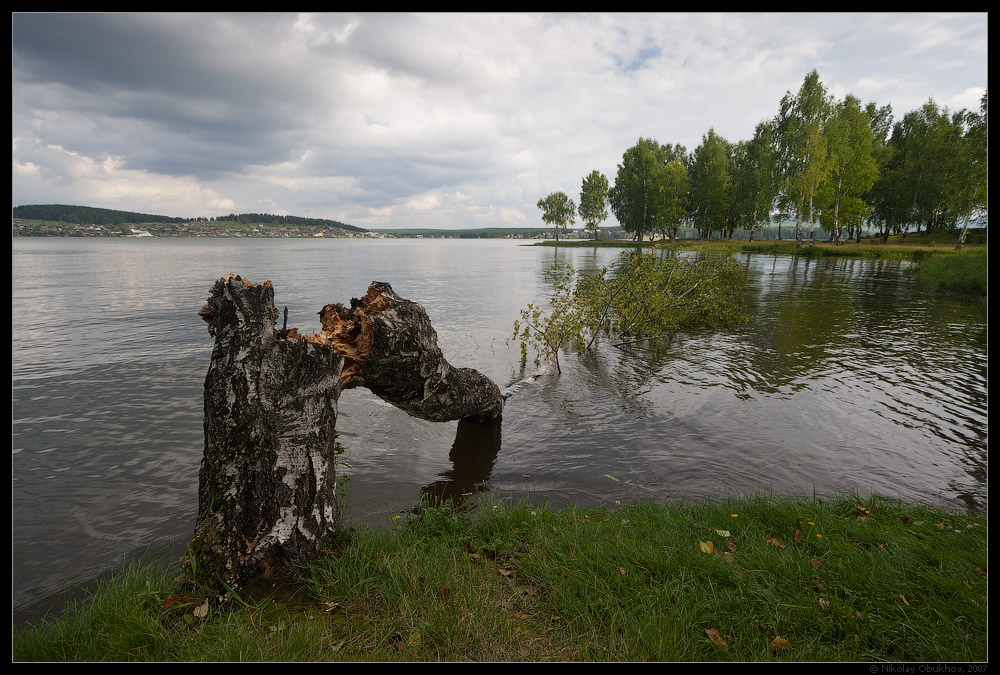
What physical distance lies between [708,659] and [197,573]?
4.19 m

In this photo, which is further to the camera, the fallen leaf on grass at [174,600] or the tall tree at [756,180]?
the tall tree at [756,180]

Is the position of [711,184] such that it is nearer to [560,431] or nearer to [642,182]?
[642,182]

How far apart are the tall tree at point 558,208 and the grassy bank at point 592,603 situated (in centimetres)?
14762

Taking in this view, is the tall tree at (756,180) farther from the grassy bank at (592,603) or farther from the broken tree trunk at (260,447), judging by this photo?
the broken tree trunk at (260,447)

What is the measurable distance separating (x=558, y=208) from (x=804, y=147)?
98.3m

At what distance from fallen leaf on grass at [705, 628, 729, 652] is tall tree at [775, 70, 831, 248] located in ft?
195

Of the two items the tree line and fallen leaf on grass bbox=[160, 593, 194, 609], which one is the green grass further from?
fallen leaf on grass bbox=[160, 593, 194, 609]

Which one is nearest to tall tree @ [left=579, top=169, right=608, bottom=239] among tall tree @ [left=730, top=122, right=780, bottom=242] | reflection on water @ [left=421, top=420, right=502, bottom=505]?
tall tree @ [left=730, top=122, right=780, bottom=242]

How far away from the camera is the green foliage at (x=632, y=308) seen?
14.3m

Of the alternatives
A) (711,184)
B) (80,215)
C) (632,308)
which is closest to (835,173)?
(711,184)

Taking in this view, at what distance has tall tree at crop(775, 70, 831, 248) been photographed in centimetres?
4869

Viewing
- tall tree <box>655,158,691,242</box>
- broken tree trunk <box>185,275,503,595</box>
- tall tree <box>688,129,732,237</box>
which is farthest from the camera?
tall tree <box>655,158,691,242</box>

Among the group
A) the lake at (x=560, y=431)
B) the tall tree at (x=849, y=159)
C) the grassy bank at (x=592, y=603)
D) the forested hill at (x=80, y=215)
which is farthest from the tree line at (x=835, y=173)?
the forested hill at (x=80, y=215)

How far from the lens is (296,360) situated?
13.5 ft
